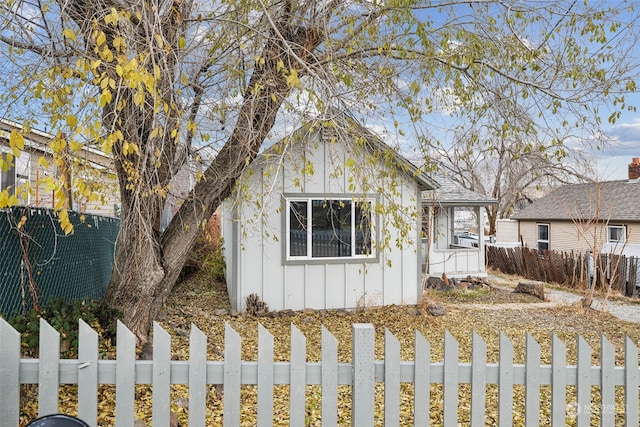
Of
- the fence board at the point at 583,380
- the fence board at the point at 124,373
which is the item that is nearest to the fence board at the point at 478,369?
the fence board at the point at 583,380

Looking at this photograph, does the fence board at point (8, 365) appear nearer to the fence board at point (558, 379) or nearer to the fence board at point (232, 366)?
the fence board at point (232, 366)

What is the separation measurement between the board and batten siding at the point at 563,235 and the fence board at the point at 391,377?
1691cm

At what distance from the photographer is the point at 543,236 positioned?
66.3 feet

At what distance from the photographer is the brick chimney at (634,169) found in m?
20.7

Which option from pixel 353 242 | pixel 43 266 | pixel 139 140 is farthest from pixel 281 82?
pixel 353 242

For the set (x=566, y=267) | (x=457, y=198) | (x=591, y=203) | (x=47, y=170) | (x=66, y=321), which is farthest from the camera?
(x=591, y=203)

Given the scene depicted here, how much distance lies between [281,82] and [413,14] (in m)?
1.80

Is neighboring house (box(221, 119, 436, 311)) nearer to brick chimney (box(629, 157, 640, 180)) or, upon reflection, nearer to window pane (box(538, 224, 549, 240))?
window pane (box(538, 224, 549, 240))

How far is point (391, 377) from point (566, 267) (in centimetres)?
1427

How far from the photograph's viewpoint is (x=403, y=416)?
3807 millimetres

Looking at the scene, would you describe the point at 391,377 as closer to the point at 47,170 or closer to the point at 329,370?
the point at 329,370

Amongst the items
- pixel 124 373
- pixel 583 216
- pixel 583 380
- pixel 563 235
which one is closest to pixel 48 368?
pixel 124 373

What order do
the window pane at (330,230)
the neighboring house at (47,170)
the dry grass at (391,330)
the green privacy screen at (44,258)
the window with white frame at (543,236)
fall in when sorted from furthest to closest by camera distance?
the window with white frame at (543,236)
the window pane at (330,230)
the green privacy screen at (44,258)
the dry grass at (391,330)
the neighboring house at (47,170)

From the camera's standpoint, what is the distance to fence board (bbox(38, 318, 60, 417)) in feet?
7.16
